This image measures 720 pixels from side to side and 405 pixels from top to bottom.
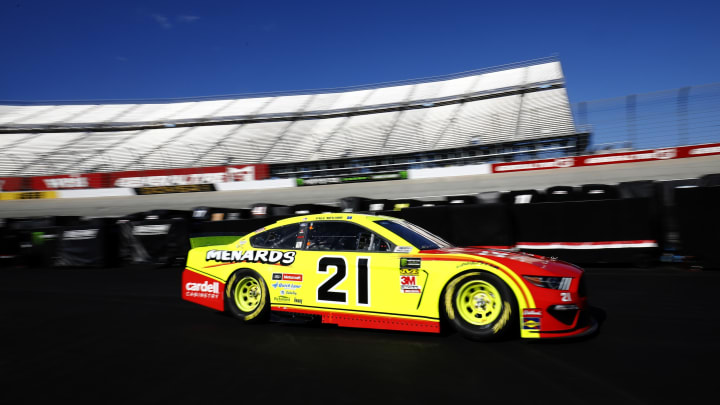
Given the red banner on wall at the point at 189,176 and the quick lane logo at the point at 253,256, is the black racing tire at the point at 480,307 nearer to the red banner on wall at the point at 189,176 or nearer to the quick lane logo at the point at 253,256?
the quick lane logo at the point at 253,256

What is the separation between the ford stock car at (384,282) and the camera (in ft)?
14.0

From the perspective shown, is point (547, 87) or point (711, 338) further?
point (547, 87)

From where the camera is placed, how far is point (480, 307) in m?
4.44

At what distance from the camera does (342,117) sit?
44844 mm

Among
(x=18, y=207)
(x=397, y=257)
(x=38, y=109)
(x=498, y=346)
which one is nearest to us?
(x=498, y=346)

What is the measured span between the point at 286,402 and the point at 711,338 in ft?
12.7

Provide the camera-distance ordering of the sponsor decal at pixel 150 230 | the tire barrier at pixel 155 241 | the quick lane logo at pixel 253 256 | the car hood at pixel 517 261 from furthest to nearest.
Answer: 1. the sponsor decal at pixel 150 230
2. the tire barrier at pixel 155 241
3. the quick lane logo at pixel 253 256
4. the car hood at pixel 517 261

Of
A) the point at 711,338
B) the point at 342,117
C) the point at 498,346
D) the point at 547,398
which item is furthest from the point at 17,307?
the point at 342,117

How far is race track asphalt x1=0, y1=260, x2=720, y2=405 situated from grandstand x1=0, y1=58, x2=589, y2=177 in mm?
23180

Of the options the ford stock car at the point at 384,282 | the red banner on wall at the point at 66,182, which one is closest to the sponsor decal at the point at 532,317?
the ford stock car at the point at 384,282

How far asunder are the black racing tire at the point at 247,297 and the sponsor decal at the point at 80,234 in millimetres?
8968

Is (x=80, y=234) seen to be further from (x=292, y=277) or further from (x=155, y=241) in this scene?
(x=292, y=277)

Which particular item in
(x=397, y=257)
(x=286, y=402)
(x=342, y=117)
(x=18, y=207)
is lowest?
(x=286, y=402)

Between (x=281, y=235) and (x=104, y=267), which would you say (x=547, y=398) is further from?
(x=104, y=267)
